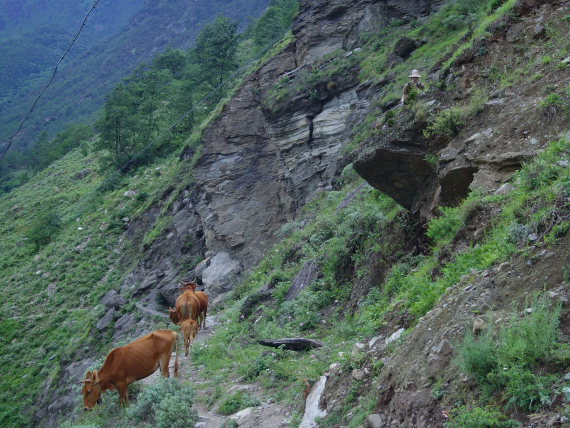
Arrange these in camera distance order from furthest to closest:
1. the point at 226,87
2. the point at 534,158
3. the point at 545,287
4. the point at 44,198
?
the point at 44,198, the point at 226,87, the point at 534,158, the point at 545,287

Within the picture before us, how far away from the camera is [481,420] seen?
14.8 feet

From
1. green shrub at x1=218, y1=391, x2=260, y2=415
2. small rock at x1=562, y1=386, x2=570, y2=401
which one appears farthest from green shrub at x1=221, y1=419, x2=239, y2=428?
small rock at x1=562, y1=386, x2=570, y2=401

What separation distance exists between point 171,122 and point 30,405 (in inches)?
914

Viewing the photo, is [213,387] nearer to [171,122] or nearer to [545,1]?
[545,1]

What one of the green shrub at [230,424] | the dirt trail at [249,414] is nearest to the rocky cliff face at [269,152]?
the dirt trail at [249,414]

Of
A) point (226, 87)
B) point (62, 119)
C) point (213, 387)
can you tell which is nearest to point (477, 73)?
point (213, 387)

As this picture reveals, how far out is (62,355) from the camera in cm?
2362

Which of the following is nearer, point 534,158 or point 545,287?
point 545,287

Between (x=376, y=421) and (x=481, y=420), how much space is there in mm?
1305

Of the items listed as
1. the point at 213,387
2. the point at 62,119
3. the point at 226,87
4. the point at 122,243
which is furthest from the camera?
the point at 62,119

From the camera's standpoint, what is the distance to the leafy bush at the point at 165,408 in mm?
8367

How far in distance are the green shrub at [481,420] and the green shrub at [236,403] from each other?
4.48m

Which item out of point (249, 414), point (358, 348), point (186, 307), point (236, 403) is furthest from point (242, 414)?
point (186, 307)

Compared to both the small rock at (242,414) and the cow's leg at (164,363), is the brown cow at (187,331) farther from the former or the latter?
the small rock at (242,414)
